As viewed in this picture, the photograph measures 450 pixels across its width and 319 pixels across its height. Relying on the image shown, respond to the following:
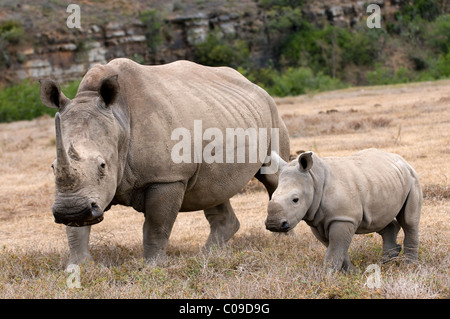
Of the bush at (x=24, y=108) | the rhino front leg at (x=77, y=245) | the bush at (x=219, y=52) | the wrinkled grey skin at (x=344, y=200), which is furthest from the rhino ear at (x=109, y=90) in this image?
the bush at (x=219, y=52)

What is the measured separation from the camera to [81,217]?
5.38 m

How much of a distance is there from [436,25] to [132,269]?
50.2 m

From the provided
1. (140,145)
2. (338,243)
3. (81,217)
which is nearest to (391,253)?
(338,243)

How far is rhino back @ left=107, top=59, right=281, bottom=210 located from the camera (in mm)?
6402

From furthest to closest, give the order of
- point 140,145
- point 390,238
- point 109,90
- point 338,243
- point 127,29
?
1. point 127,29
2. point 390,238
3. point 140,145
4. point 109,90
5. point 338,243

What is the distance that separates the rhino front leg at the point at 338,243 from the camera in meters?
5.69

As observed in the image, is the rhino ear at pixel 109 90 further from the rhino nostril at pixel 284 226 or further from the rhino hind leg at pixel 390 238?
the rhino hind leg at pixel 390 238

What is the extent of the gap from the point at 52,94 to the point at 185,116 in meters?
1.28

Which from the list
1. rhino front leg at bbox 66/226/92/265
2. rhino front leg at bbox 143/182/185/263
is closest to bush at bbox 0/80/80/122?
rhino front leg at bbox 66/226/92/265

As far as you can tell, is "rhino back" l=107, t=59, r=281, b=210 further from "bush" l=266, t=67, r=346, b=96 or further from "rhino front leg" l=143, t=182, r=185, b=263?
"bush" l=266, t=67, r=346, b=96

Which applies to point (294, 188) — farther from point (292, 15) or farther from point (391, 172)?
point (292, 15)

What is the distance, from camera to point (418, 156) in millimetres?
12383

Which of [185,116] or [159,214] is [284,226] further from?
[185,116]
